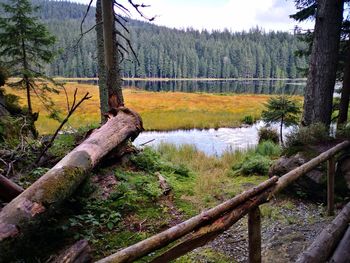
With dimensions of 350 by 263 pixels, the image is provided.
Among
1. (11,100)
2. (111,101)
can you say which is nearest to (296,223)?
(111,101)

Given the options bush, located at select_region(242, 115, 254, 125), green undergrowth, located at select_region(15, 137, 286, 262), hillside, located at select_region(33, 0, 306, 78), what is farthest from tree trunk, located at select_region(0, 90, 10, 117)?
hillside, located at select_region(33, 0, 306, 78)

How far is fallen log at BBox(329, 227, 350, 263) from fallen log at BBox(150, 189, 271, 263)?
1165 millimetres

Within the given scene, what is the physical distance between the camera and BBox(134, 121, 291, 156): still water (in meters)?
19.2

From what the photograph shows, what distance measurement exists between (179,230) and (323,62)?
22.9 feet

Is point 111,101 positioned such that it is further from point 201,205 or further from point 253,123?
point 253,123

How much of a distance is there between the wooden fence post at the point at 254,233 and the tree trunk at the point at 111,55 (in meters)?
5.95

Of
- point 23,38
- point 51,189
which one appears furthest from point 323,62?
point 23,38

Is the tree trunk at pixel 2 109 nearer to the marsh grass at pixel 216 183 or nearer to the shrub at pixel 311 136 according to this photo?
the marsh grass at pixel 216 183

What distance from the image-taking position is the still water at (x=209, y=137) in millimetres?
19172

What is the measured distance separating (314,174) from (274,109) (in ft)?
38.3

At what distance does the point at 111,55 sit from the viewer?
330 inches

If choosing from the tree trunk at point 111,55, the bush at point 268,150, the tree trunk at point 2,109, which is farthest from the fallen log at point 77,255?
the bush at point 268,150

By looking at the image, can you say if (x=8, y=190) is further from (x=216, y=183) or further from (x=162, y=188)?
(x=216, y=183)

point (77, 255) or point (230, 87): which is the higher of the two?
point (77, 255)
